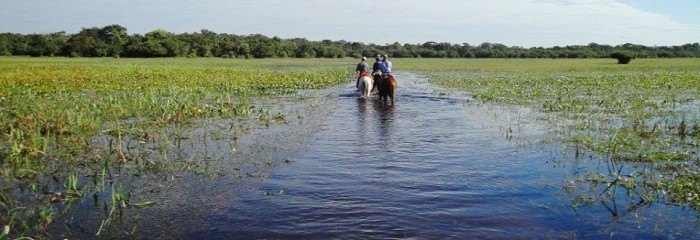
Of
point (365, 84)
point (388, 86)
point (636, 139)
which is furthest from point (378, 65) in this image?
point (636, 139)

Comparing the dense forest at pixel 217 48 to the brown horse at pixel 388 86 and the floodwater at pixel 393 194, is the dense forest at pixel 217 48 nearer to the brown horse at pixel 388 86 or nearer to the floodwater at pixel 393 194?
the brown horse at pixel 388 86

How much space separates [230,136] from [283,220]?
5325 mm

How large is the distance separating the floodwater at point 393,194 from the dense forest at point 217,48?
5820cm

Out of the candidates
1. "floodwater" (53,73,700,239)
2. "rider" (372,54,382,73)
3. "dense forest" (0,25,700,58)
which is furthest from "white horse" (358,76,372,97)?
"dense forest" (0,25,700,58)

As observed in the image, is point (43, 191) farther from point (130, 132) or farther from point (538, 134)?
point (538, 134)

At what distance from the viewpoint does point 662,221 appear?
526 cm

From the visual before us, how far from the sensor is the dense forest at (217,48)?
6581 cm

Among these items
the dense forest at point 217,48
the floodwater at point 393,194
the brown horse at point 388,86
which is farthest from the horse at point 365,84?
the dense forest at point 217,48

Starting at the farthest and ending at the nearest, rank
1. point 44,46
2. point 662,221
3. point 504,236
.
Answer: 1. point 44,46
2. point 662,221
3. point 504,236

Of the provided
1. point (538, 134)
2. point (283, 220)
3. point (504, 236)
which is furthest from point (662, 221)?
point (538, 134)

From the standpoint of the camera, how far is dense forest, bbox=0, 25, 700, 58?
216 ft

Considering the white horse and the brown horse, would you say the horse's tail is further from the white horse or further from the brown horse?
the brown horse

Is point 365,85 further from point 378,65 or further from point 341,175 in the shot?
point 341,175

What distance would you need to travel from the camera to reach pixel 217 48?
79125 millimetres
